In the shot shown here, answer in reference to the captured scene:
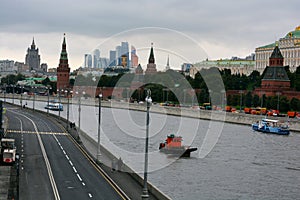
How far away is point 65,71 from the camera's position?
157625mm

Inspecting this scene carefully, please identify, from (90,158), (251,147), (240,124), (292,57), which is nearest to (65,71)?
(292,57)

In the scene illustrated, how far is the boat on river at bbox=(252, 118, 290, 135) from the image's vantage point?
6838 cm

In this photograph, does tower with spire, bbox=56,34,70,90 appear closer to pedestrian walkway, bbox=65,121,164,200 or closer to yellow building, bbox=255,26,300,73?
yellow building, bbox=255,26,300,73

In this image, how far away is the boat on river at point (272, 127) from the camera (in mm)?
68375

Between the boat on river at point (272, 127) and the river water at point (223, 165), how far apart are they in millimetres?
5105

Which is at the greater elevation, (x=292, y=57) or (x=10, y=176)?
(x=292, y=57)

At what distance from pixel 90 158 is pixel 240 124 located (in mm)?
51751

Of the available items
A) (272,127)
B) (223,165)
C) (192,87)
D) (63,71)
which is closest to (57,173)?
(223,165)

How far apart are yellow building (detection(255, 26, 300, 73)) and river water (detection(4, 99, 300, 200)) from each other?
318 ft

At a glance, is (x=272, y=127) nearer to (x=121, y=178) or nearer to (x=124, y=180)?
(x=121, y=178)

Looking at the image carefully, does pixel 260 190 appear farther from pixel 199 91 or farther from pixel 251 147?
pixel 199 91

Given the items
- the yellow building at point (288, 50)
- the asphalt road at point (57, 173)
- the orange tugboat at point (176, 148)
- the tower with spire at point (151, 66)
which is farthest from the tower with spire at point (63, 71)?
the asphalt road at point (57, 173)

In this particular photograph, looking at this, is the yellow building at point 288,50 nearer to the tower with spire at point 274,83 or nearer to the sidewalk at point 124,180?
the tower with spire at point 274,83

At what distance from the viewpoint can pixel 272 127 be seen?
6981cm
